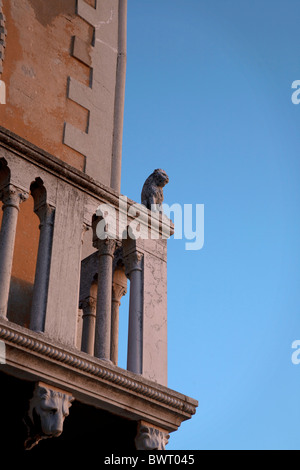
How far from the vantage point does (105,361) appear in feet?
21.8

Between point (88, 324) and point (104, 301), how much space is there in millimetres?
1470

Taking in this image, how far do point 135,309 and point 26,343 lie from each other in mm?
1576

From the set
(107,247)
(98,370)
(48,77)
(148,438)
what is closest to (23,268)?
(107,247)

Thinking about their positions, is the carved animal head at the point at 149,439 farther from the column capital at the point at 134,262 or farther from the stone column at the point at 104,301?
the column capital at the point at 134,262

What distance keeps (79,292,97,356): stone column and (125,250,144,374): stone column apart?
1050 millimetres

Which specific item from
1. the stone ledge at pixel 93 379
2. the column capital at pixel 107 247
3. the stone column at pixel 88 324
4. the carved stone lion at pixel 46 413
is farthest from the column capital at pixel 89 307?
the carved stone lion at pixel 46 413

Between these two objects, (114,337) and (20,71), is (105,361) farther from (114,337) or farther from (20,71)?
(20,71)

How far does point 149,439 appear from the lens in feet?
22.2

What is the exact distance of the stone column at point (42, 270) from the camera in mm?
6555

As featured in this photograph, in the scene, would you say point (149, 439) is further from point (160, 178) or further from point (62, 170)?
point (160, 178)

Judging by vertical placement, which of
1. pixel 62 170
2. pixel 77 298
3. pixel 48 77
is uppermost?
pixel 48 77
